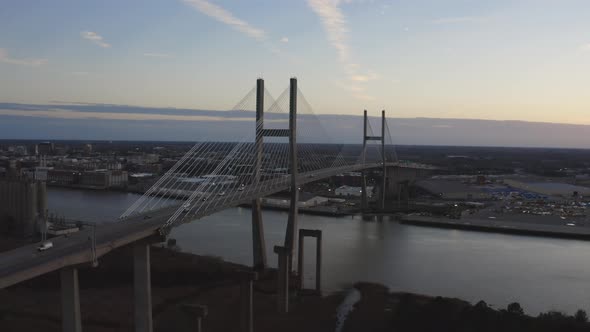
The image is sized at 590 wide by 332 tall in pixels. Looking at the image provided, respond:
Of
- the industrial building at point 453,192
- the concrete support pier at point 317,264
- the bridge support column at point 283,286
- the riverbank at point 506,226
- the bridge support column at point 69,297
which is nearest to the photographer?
the bridge support column at point 69,297

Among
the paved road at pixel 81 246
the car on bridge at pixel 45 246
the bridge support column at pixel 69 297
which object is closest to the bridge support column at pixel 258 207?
the paved road at pixel 81 246

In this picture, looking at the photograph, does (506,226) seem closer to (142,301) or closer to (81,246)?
(142,301)

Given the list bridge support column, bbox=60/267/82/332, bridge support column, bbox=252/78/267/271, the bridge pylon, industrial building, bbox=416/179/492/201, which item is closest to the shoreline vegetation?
bridge support column, bbox=252/78/267/271

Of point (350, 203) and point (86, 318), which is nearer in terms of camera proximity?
point (86, 318)

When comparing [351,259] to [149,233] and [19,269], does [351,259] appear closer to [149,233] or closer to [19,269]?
Answer: [149,233]

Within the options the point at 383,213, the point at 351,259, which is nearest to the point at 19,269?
the point at 351,259

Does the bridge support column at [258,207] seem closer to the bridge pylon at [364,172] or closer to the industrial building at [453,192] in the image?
the bridge pylon at [364,172]

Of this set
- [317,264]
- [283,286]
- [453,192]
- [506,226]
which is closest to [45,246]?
[283,286]
